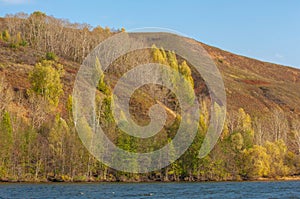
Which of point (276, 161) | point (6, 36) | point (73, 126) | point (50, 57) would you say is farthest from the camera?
point (6, 36)

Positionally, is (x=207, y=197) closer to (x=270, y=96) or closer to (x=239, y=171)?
(x=239, y=171)

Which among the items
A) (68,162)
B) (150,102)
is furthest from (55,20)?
(68,162)

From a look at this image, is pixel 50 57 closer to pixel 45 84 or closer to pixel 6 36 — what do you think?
pixel 6 36

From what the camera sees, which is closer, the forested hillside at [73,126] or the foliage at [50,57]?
the forested hillside at [73,126]

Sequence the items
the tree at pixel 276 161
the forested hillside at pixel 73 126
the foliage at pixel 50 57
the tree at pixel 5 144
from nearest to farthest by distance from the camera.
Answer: the tree at pixel 5 144 < the forested hillside at pixel 73 126 < the tree at pixel 276 161 < the foliage at pixel 50 57

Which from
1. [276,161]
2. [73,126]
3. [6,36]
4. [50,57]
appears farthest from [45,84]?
[6,36]

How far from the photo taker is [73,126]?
2906 inches

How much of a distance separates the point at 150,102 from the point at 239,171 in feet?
139

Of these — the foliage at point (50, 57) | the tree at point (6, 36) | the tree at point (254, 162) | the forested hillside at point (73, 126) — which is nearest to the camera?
the forested hillside at point (73, 126)

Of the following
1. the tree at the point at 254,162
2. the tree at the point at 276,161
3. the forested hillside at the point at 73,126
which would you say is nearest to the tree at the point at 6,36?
the forested hillside at the point at 73,126

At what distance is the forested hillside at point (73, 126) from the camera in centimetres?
7125

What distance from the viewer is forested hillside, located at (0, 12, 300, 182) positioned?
71250mm

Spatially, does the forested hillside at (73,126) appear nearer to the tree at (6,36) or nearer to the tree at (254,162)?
the tree at (254,162)

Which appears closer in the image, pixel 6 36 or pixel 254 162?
pixel 254 162
